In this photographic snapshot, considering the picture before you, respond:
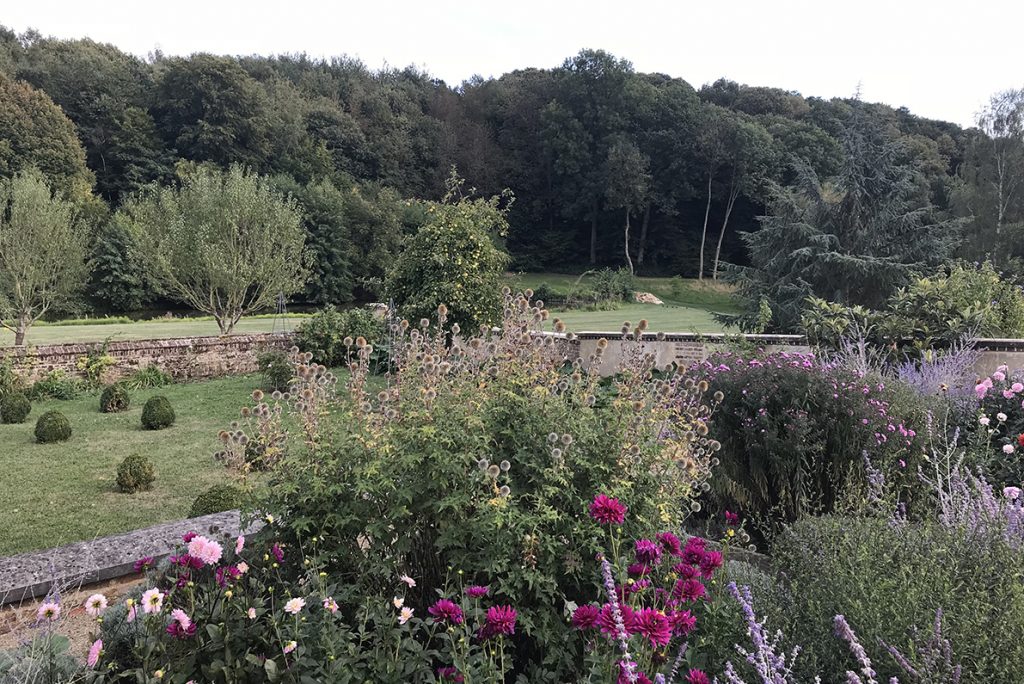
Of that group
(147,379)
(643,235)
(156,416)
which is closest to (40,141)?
(147,379)

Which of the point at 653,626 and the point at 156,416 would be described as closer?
the point at 653,626

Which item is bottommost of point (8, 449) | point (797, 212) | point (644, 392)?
point (8, 449)

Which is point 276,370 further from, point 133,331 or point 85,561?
point 133,331

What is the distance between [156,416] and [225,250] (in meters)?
7.67

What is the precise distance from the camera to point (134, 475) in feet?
18.0

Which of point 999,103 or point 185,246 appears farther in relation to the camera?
point 999,103

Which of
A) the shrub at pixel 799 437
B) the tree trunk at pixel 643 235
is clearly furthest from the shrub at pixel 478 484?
the tree trunk at pixel 643 235

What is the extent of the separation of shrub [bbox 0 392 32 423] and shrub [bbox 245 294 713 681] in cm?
820

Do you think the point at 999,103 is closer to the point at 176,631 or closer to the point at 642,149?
the point at 642,149

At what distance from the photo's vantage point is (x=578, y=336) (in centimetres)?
902

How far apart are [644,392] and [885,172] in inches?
528

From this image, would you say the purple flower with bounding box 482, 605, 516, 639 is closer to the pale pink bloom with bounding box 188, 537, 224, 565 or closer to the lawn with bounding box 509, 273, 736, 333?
the pale pink bloom with bounding box 188, 537, 224, 565

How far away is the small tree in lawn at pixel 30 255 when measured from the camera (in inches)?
543

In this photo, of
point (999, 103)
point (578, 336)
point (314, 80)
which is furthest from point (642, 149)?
point (578, 336)
